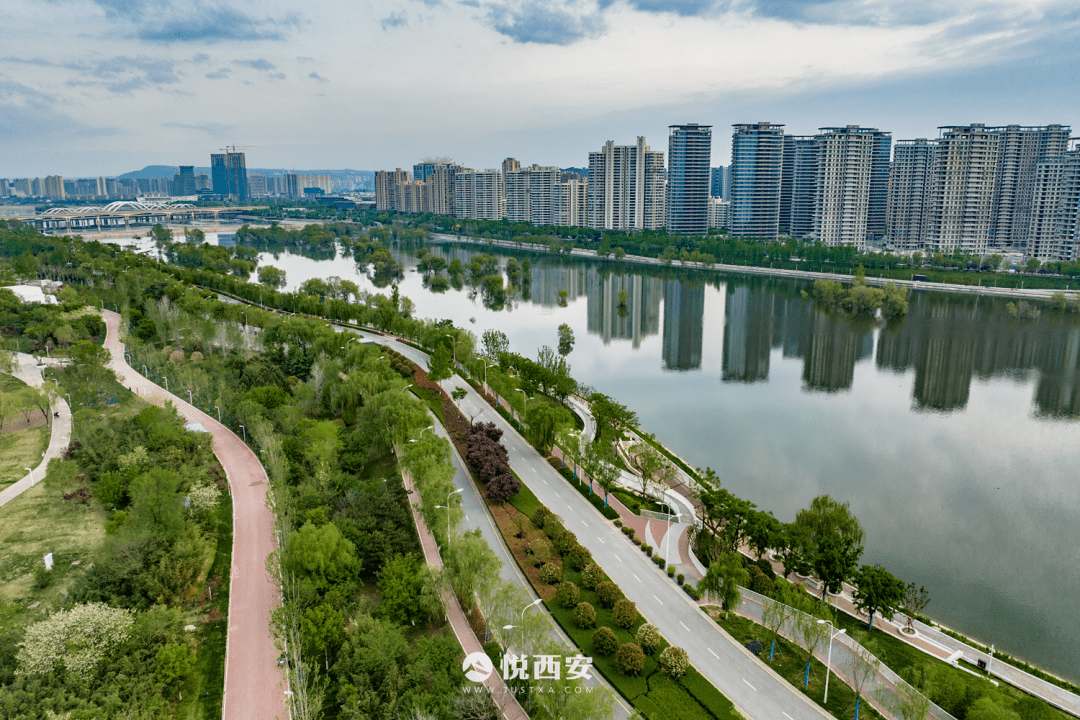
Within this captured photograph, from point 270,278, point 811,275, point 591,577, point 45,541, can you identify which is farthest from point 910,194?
point 45,541

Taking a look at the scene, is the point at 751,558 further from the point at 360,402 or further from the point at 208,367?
the point at 208,367

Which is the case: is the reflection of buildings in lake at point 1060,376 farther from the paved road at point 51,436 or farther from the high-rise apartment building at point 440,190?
the high-rise apartment building at point 440,190

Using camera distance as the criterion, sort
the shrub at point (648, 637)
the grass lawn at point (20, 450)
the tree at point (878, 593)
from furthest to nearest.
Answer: the grass lawn at point (20, 450) → the tree at point (878, 593) → the shrub at point (648, 637)

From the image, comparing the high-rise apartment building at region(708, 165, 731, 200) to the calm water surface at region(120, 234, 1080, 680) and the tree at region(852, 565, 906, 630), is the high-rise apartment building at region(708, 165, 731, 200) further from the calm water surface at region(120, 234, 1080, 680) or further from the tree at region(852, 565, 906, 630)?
the tree at region(852, 565, 906, 630)

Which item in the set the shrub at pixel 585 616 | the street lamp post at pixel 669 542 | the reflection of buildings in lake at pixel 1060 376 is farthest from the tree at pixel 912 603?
the reflection of buildings in lake at pixel 1060 376

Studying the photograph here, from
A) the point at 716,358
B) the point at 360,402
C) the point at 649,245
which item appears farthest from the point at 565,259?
the point at 360,402

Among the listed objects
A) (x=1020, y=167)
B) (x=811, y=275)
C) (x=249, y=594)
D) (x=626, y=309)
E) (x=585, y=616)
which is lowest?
(x=249, y=594)

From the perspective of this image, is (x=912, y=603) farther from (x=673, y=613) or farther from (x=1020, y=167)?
(x=1020, y=167)
